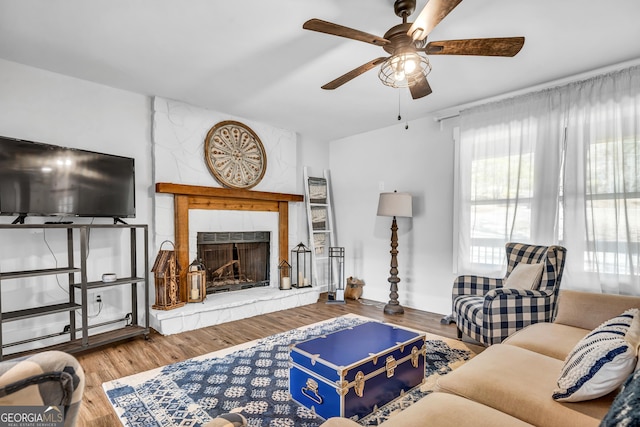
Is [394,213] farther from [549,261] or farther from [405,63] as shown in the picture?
[405,63]

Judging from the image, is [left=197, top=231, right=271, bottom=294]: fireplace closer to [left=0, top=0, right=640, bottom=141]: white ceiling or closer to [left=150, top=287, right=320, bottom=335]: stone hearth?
[left=150, top=287, right=320, bottom=335]: stone hearth

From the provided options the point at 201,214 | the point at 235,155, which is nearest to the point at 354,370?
the point at 201,214

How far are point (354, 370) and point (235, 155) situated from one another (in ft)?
10.6

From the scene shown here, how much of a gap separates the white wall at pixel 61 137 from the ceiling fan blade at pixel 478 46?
3.06 meters

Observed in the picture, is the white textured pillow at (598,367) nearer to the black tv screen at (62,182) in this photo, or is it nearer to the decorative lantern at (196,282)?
the decorative lantern at (196,282)

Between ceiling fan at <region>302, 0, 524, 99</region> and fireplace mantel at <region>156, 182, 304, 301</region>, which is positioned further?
fireplace mantel at <region>156, 182, 304, 301</region>

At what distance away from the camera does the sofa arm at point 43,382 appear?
564 millimetres

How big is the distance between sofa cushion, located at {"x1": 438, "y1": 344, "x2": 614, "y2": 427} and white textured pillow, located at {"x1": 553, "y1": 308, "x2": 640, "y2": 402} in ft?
0.19

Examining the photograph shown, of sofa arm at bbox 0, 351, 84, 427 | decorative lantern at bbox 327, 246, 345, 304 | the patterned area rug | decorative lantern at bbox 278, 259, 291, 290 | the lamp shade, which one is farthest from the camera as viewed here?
decorative lantern at bbox 327, 246, 345, 304

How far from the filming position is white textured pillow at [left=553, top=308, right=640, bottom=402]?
1165mm

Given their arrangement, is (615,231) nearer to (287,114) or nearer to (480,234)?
(480,234)

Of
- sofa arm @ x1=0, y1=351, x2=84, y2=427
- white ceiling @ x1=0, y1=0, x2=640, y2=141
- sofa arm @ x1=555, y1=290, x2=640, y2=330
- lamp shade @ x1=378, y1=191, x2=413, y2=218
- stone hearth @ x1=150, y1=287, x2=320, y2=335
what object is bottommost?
stone hearth @ x1=150, y1=287, x2=320, y2=335

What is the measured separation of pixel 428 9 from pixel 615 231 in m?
2.59

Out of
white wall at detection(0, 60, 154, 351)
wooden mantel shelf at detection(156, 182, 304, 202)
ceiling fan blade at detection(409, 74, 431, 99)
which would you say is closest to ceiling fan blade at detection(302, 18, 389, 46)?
ceiling fan blade at detection(409, 74, 431, 99)
